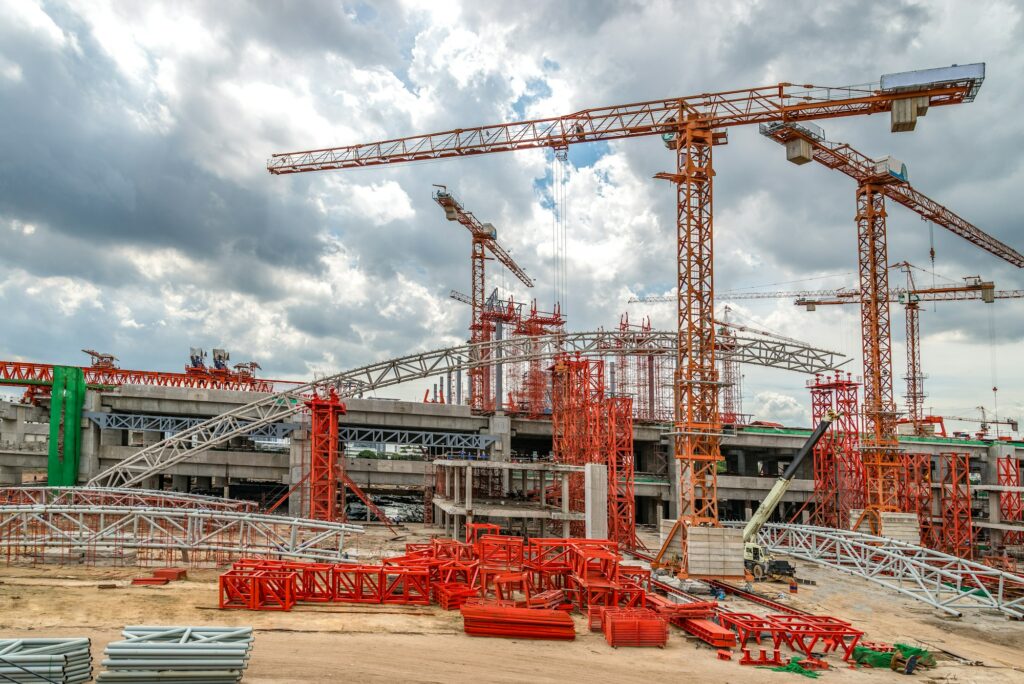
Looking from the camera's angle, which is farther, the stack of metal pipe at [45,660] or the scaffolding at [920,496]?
the scaffolding at [920,496]

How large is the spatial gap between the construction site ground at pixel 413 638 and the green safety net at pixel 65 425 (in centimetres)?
2791

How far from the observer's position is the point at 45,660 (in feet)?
50.8

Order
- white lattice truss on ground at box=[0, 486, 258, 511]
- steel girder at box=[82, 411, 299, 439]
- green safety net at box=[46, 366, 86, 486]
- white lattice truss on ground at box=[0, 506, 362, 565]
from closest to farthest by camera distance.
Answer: white lattice truss on ground at box=[0, 506, 362, 565] < white lattice truss on ground at box=[0, 486, 258, 511] < green safety net at box=[46, 366, 86, 486] < steel girder at box=[82, 411, 299, 439]

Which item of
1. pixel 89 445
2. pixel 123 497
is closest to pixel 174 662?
pixel 123 497

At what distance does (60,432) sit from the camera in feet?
183

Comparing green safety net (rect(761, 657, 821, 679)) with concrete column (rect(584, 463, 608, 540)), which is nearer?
green safety net (rect(761, 657, 821, 679))

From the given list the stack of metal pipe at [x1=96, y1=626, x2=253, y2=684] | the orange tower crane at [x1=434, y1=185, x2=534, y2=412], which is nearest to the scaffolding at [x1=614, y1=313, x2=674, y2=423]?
the orange tower crane at [x1=434, y1=185, x2=534, y2=412]

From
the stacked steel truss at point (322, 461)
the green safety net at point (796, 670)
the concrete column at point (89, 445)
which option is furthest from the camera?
the concrete column at point (89, 445)

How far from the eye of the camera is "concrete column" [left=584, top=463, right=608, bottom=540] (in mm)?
39250

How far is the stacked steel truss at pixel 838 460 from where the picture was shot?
55.4 meters

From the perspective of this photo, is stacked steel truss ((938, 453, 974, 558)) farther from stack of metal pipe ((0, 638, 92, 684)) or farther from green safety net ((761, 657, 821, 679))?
stack of metal pipe ((0, 638, 92, 684))

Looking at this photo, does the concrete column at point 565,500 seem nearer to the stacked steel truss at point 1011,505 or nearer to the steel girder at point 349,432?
the steel girder at point 349,432

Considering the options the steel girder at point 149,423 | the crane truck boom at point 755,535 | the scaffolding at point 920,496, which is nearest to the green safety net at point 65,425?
the steel girder at point 149,423

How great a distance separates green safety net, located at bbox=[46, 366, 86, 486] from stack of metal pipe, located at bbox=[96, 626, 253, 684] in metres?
46.5
